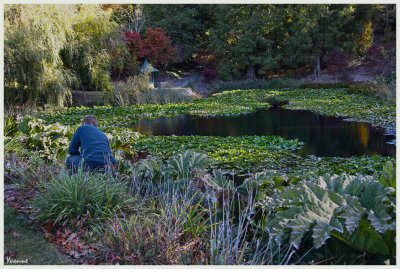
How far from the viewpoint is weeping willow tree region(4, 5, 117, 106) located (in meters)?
13.5

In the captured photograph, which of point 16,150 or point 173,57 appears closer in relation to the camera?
point 16,150

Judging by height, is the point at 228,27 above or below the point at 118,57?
above

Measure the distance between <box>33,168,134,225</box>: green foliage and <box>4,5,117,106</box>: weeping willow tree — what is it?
11764 millimetres

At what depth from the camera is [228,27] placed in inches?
1139

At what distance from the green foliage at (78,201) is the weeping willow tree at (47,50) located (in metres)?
11.8

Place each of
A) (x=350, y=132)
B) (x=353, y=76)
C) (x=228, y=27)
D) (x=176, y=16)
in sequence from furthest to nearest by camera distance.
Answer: (x=176, y=16) < (x=228, y=27) < (x=353, y=76) < (x=350, y=132)

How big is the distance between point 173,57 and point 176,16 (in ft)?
17.0

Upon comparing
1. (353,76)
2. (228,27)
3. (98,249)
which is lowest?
(98,249)

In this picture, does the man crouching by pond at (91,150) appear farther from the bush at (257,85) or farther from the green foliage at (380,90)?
the bush at (257,85)

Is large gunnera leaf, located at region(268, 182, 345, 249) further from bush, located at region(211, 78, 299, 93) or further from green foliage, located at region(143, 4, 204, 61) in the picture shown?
green foliage, located at region(143, 4, 204, 61)

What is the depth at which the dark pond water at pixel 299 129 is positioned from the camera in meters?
7.62

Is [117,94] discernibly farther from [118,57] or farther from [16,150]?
[16,150]

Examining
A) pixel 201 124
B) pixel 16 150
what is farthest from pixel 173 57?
pixel 16 150

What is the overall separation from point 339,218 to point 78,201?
2517 mm
